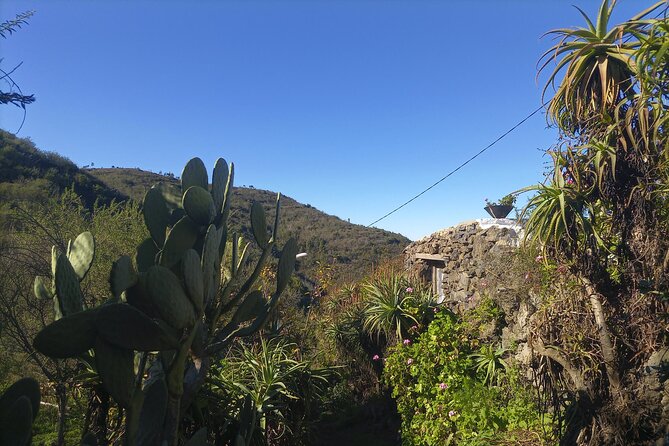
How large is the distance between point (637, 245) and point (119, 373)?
3.41 m

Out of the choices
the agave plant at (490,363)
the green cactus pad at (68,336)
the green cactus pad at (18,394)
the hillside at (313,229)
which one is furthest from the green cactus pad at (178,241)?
the hillside at (313,229)

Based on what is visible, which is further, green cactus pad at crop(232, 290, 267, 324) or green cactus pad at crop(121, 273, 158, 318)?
green cactus pad at crop(232, 290, 267, 324)

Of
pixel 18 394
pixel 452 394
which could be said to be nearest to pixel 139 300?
pixel 18 394

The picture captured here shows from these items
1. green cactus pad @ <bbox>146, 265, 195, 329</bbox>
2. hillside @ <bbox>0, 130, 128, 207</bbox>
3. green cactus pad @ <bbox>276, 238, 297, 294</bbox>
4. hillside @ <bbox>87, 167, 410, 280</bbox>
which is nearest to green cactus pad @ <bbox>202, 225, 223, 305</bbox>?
green cactus pad @ <bbox>146, 265, 195, 329</bbox>

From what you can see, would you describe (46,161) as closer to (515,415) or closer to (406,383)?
(406,383)

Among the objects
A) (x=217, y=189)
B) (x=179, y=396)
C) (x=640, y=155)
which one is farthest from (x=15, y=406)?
(x=640, y=155)

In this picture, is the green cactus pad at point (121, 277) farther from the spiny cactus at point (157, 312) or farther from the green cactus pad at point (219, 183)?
the green cactus pad at point (219, 183)

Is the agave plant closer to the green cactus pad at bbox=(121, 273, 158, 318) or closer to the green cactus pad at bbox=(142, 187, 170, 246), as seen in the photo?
the green cactus pad at bbox=(142, 187, 170, 246)

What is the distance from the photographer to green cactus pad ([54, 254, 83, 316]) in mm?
1644

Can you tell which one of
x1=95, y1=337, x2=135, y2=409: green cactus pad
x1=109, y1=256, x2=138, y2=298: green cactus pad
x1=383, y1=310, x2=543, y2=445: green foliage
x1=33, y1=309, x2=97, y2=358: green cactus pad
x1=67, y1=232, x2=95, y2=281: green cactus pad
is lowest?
x1=383, y1=310, x2=543, y2=445: green foliage

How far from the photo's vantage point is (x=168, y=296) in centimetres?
158

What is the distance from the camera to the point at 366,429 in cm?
674

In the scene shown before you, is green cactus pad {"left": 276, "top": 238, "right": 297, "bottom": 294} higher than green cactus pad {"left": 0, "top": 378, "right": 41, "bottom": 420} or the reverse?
higher

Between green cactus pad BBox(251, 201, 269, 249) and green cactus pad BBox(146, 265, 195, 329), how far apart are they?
91cm
